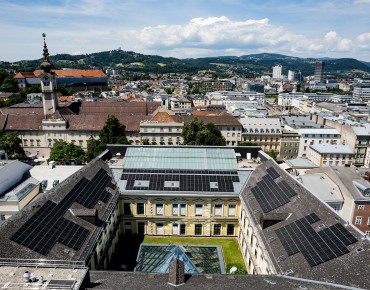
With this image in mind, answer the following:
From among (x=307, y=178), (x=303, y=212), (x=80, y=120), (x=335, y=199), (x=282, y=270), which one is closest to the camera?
(x=282, y=270)

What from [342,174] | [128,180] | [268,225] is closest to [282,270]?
[268,225]

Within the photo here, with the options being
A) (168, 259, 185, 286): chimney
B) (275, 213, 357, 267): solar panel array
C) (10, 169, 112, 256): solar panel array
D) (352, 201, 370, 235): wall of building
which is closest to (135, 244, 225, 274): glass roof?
(10, 169, 112, 256): solar panel array

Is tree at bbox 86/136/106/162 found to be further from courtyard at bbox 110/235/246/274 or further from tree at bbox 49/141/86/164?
courtyard at bbox 110/235/246/274

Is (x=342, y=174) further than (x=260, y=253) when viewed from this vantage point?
Yes

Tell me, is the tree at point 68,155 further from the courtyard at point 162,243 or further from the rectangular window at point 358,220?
the rectangular window at point 358,220

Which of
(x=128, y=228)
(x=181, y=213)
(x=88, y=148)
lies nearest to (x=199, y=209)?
(x=181, y=213)

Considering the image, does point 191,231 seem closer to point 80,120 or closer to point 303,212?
point 303,212

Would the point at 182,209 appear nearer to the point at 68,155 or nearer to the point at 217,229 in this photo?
the point at 217,229
